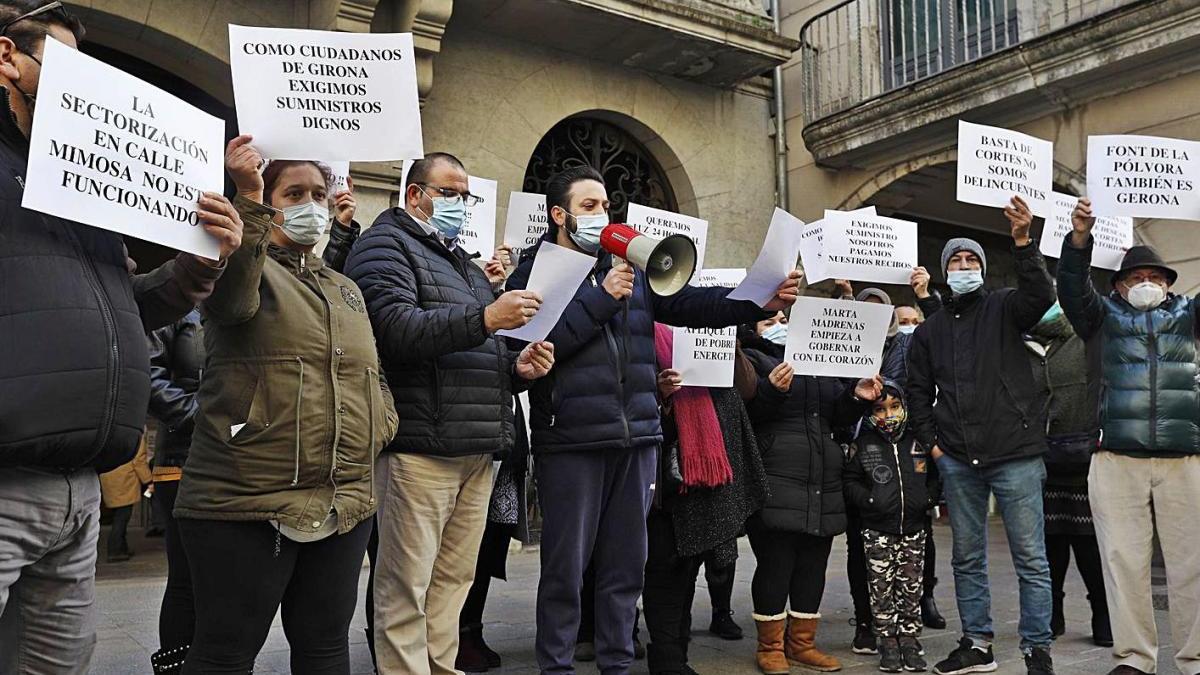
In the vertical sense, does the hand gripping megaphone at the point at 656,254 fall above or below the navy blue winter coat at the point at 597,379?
above

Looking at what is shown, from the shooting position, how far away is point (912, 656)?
479cm

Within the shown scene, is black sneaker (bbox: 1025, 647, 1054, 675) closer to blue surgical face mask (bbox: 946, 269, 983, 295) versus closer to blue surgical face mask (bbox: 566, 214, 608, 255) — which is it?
blue surgical face mask (bbox: 946, 269, 983, 295)

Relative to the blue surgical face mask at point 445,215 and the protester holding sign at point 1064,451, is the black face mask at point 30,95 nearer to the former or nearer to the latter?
the blue surgical face mask at point 445,215

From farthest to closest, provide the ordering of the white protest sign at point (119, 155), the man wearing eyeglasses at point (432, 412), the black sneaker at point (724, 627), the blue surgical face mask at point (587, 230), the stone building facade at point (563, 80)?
the stone building facade at point (563, 80) < the black sneaker at point (724, 627) < the blue surgical face mask at point (587, 230) < the man wearing eyeglasses at point (432, 412) < the white protest sign at point (119, 155)

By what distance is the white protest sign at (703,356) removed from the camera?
179 inches

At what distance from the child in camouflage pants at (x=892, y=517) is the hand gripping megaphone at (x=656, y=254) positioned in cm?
189

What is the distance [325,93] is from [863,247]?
296cm

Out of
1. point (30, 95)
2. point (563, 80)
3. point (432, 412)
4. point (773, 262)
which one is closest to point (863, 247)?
point (773, 262)

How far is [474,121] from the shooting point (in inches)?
359

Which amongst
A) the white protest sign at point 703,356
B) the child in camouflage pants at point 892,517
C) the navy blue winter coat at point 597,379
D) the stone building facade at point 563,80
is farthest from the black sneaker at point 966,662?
the stone building facade at point 563,80

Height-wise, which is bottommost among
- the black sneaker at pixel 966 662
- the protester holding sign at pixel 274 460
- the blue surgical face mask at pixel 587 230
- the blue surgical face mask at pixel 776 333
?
the black sneaker at pixel 966 662

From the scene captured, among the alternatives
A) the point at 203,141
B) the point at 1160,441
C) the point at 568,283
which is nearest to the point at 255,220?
the point at 203,141

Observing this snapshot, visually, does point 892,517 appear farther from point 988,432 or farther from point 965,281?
point 965,281

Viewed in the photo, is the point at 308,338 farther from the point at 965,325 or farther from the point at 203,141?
the point at 965,325
